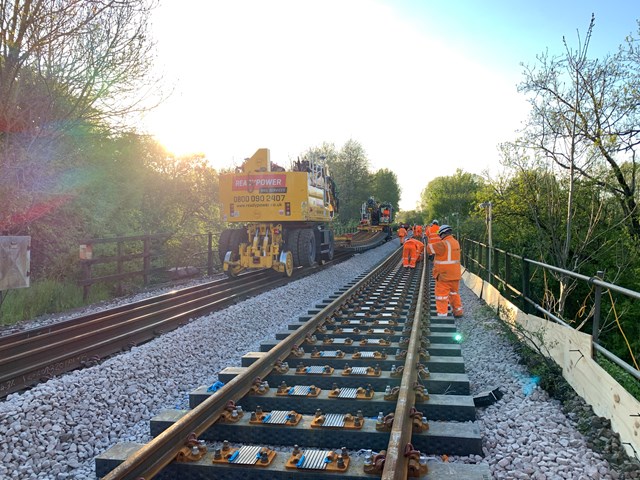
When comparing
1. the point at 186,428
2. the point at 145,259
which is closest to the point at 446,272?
the point at 186,428

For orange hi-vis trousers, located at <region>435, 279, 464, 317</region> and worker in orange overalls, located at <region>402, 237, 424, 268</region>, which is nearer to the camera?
orange hi-vis trousers, located at <region>435, 279, 464, 317</region>

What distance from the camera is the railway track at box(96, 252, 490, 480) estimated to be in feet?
9.55

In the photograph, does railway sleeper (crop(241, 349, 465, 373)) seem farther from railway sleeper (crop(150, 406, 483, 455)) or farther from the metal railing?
railway sleeper (crop(150, 406, 483, 455))

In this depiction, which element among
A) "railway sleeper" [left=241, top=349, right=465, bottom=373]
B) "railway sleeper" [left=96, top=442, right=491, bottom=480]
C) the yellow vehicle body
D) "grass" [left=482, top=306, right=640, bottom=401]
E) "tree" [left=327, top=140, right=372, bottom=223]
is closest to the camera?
"railway sleeper" [left=96, top=442, right=491, bottom=480]

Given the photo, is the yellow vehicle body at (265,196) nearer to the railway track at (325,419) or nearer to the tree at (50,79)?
the tree at (50,79)

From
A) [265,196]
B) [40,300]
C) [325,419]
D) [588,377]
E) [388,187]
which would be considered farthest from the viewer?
[388,187]

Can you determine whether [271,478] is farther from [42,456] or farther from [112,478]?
[42,456]

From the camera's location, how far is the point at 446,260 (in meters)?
8.28

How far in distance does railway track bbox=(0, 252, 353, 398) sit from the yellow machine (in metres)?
2.92

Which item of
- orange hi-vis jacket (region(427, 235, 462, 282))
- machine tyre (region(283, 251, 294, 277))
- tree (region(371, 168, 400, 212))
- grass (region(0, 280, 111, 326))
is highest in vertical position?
tree (region(371, 168, 400, 212))

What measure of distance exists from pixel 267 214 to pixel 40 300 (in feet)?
20.1

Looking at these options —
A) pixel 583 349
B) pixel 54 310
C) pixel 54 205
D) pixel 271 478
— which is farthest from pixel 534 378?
pixel 54 205

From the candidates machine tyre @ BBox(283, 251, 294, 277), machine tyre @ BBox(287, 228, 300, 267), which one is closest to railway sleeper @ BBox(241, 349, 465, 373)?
machine tyre @ BBox(283, 251, 294, 277)

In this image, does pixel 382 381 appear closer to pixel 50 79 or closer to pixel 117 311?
pixel 117 311
